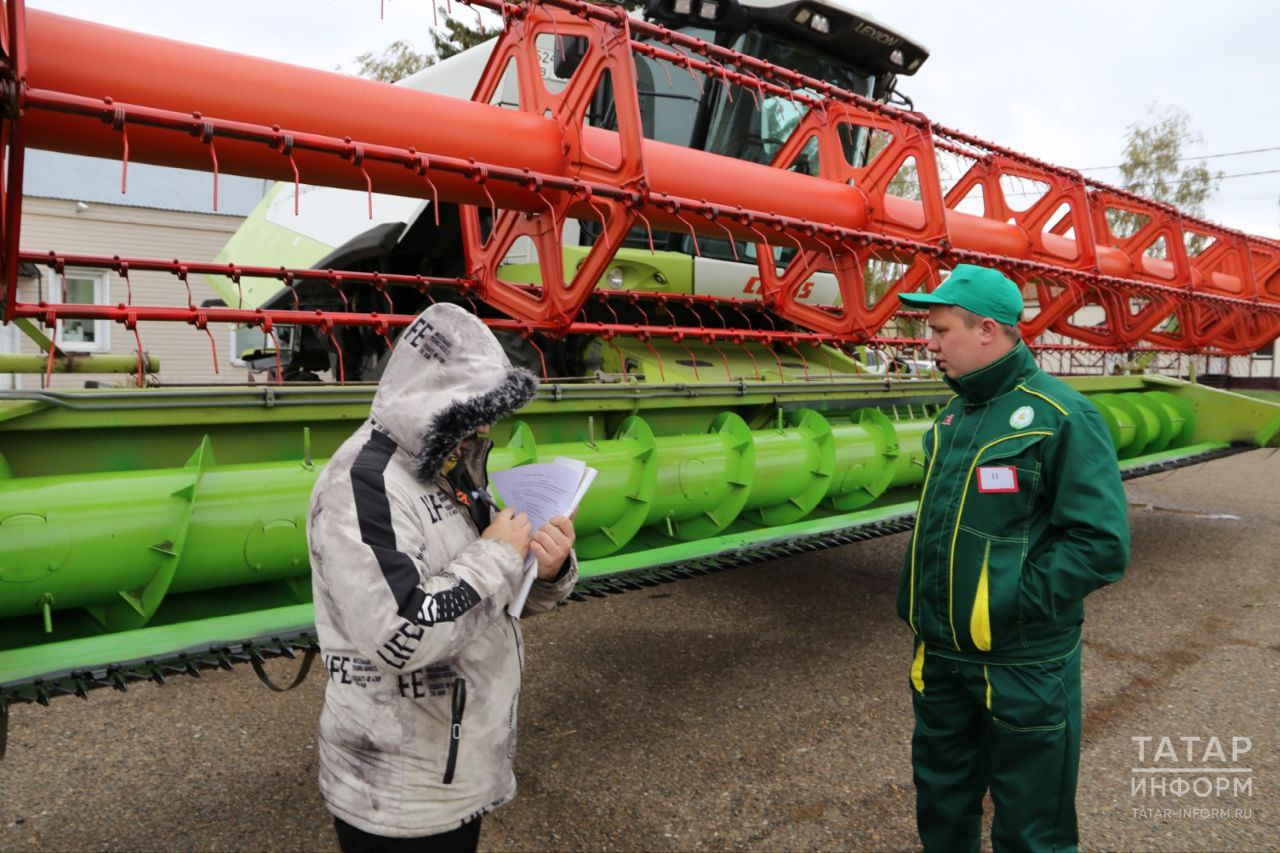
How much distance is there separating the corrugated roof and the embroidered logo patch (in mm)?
16064

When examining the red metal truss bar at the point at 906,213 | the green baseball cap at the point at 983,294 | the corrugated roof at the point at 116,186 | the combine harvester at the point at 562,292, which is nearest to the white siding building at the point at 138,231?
the corrugated roof at the point at 116,186

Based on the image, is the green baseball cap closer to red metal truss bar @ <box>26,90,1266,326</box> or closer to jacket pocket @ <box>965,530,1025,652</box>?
jacket pocket @ <box>965,530,1025,652</box>

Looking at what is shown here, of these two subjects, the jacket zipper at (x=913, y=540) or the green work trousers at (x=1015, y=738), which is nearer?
the green work trousers at (x=1015, y=738)

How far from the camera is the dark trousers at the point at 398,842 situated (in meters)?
1.53

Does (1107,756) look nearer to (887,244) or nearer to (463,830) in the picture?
(887,244)

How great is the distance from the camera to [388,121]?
300cm

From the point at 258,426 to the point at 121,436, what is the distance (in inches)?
14.9

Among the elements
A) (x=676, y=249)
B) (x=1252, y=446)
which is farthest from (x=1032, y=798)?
(x=1252, y=446)

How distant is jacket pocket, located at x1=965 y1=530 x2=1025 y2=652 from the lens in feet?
6.74

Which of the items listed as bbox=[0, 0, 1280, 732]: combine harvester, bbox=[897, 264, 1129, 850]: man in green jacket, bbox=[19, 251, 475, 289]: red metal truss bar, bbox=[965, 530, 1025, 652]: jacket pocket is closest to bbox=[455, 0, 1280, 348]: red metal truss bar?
bbox=[0, 0, 1280, 732]: combine harvester

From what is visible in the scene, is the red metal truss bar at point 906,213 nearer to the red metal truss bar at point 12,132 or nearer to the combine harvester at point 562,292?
the combine harvester at point 562,292

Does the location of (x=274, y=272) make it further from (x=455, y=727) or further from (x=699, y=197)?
(x=455, y=727)

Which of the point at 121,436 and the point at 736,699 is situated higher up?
the point at 121,436

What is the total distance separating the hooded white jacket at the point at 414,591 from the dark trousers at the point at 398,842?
4 centimetres
